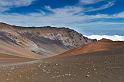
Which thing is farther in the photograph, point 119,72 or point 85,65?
point 85,65

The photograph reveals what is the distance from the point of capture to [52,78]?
16.8 m

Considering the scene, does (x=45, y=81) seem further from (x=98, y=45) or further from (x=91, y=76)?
(x=98, y=45)

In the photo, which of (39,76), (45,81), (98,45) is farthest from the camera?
(98,45)

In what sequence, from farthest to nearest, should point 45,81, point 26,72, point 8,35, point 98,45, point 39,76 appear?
point 8,35 → point 98,45 → point 26,72 → point 39,76 → point 45,81

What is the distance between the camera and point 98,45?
40.1m

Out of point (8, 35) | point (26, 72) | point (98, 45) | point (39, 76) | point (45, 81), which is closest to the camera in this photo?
point (45, 81)

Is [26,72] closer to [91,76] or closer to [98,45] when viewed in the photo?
[91,76]

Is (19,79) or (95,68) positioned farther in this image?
(95,68)

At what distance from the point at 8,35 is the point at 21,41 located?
9.07 meters

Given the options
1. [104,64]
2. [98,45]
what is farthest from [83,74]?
[98,45]

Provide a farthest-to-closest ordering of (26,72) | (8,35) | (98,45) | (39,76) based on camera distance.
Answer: (8,35), (98,45), (26,72), (39,76)

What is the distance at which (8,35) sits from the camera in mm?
175250

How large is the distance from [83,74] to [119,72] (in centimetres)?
191

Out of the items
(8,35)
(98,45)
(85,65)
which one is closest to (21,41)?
(8,35)
